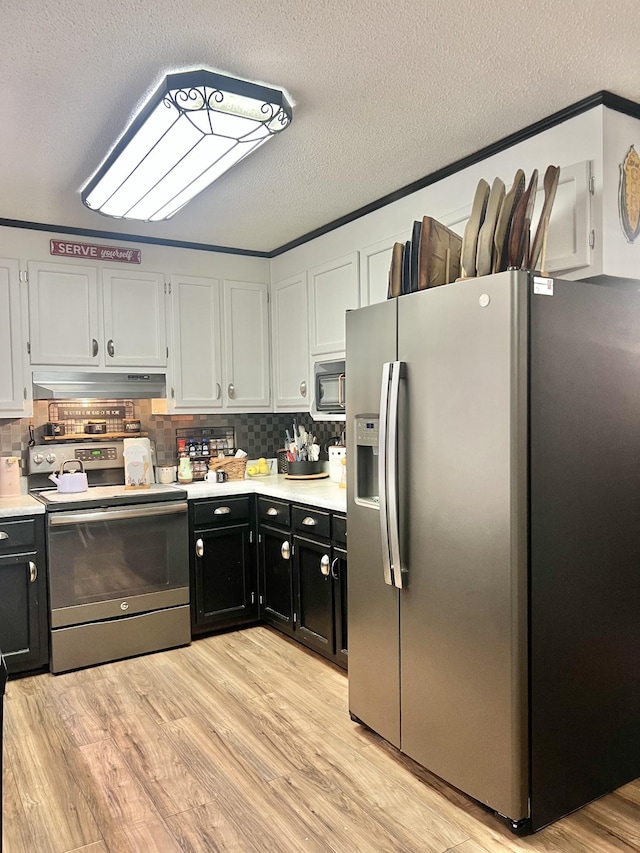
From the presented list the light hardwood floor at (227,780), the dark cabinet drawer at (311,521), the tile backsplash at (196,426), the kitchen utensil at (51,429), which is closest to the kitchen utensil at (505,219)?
the dark cabinet drawer at (311,521)

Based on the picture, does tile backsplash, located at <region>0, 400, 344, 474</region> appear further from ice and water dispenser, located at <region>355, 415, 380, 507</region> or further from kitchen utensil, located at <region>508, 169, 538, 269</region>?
kitchen utensil, located at <region>508, 169, 538, 269</region>

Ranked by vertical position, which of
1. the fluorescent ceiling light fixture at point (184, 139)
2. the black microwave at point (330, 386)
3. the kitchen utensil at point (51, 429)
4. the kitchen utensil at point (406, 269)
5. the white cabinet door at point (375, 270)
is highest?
the fluorescent ceiling light fixture at point (184, 139)

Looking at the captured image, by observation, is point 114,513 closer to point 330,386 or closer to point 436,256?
point 330,386

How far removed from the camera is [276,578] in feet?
12.6

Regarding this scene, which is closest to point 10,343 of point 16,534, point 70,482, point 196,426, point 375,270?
point 70,482

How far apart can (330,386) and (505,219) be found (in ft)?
6.05

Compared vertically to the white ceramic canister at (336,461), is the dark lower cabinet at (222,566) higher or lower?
lower

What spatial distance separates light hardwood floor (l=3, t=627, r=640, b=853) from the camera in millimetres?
2070

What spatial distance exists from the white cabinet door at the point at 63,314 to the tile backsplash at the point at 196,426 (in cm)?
36

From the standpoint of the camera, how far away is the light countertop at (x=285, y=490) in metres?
3.37

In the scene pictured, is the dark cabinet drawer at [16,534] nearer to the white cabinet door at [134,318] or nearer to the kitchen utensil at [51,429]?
the kitchen utensil at [51,429]

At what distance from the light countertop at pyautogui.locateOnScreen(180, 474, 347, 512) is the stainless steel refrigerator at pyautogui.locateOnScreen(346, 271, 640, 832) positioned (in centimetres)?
92

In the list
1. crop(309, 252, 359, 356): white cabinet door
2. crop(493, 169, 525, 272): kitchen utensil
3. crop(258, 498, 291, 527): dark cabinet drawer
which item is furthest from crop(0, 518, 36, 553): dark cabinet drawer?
crop(493, 169, 525, 272): kitchen utensil

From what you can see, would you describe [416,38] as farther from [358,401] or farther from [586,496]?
[586,496]
